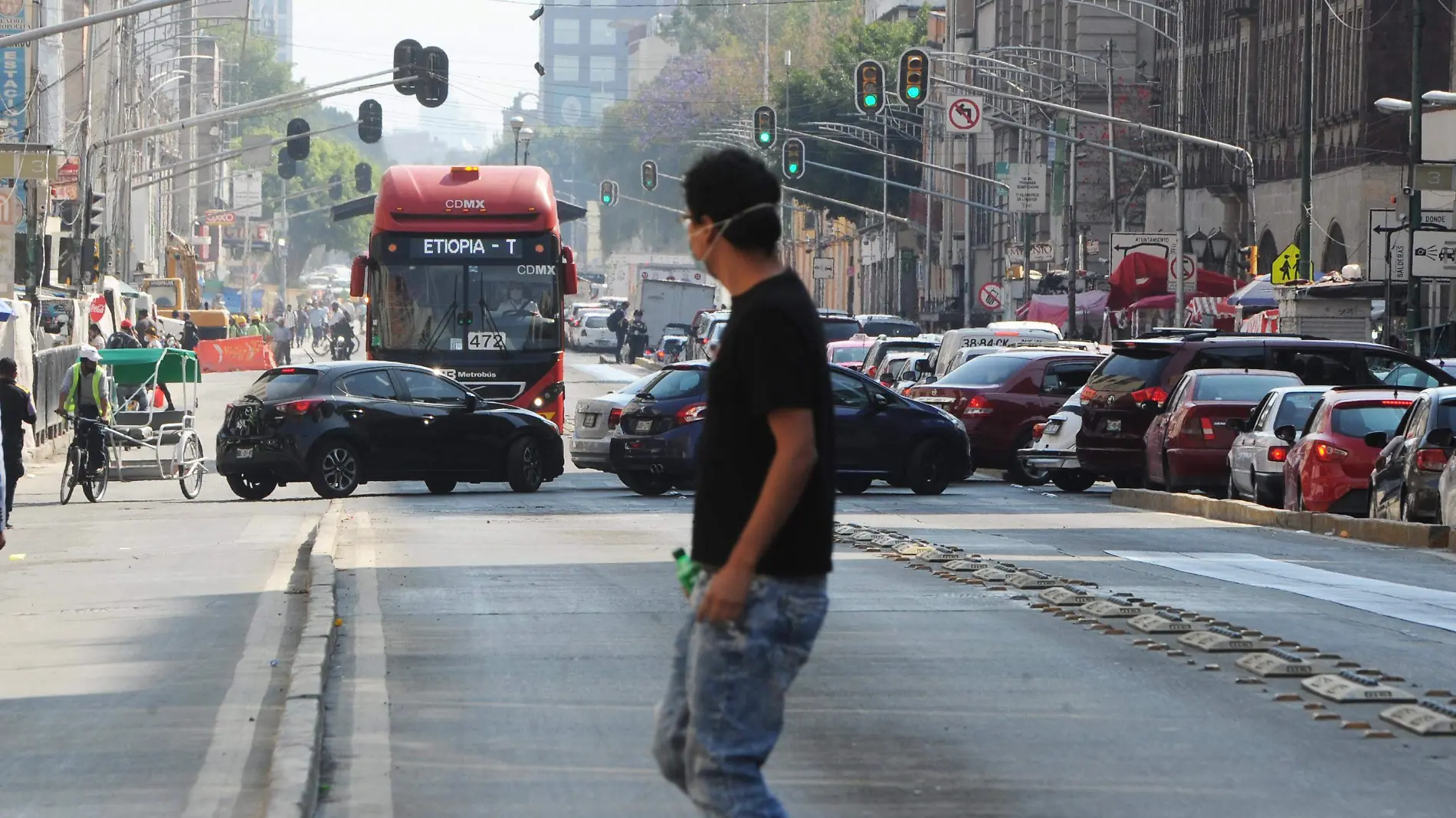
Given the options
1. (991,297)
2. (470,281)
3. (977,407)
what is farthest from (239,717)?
(991,297)

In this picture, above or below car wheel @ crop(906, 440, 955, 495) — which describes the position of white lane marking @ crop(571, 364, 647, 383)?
above

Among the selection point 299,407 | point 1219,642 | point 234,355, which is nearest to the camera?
point 1219,642

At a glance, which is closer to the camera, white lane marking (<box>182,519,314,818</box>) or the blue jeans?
the blue jeans

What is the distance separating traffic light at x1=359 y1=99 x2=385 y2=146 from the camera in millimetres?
52359

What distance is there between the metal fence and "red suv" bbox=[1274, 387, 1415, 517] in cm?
1892

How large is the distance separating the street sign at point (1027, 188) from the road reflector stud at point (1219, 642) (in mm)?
52783

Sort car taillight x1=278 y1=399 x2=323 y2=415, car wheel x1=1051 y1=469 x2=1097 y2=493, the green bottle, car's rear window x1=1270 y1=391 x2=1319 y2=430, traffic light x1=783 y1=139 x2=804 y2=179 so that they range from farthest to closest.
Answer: traffic light x1=783 y1=139 x2=804 y2=179 → car wheel x1=1051 y1=469 x2=1097 y2=493 → car taillight x1=278 y1=399 x2=323 y2=415 → car's rear window x1=1270 y1=391 x2=1319 y2=430 → the green bottle

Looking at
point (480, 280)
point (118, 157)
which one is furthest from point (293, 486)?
point (118, 157)

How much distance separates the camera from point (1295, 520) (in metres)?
21.5

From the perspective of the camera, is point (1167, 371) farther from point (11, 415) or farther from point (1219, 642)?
point (1219, 642)

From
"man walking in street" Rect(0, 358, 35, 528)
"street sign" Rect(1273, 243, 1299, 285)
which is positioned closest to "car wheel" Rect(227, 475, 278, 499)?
"man walking in street" Rect(0, 358, 35, 528)

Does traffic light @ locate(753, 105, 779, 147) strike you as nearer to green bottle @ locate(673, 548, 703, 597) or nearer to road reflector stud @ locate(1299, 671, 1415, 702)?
road reflector stud @ locate(1299, 671, 1415, 702)

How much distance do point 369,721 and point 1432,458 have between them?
12.8 m

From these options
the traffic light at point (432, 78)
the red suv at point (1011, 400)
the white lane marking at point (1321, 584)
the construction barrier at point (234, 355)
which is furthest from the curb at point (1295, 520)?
the construction barrier at point (234, 355)
